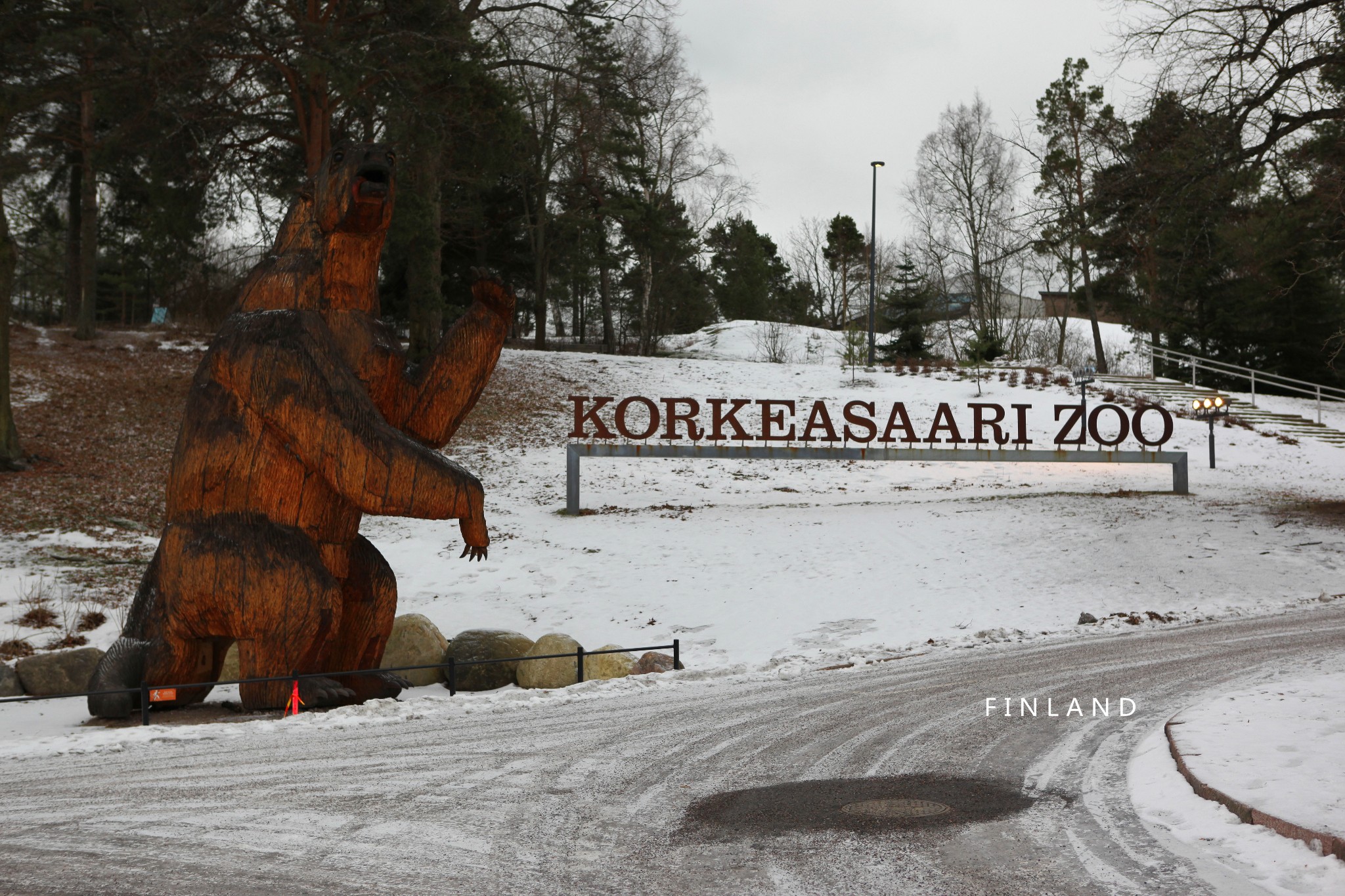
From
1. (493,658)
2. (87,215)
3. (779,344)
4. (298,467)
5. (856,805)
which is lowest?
(856,805)

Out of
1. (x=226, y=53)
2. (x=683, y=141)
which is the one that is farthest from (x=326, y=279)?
(x=683, y=141)

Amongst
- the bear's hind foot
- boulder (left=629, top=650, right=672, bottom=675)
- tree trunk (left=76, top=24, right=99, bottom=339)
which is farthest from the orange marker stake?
tree trunk (left=76, top=24, right=99, bottom=339)

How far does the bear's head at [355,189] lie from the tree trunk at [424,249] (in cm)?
1399

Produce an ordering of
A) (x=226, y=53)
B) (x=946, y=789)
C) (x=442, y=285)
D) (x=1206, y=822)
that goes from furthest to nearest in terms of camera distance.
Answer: (x=442, y=285)
(x=226, y=53)
(x=946, y=789)
(x=1206, y=822)

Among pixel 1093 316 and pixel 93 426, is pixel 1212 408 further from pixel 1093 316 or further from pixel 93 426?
pixel 93 426

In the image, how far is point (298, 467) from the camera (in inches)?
294

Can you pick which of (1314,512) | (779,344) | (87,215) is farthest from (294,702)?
(779,344)

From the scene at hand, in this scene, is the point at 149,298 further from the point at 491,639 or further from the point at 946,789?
the point at 946,789

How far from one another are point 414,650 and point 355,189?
192 inches

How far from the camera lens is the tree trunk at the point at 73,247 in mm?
29531

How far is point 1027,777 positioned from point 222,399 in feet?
18.8

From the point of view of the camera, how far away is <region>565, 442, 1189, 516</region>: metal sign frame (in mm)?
19438

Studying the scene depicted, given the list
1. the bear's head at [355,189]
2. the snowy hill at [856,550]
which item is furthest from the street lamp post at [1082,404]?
the bear's head at [355,189]

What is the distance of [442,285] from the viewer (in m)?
34.5
